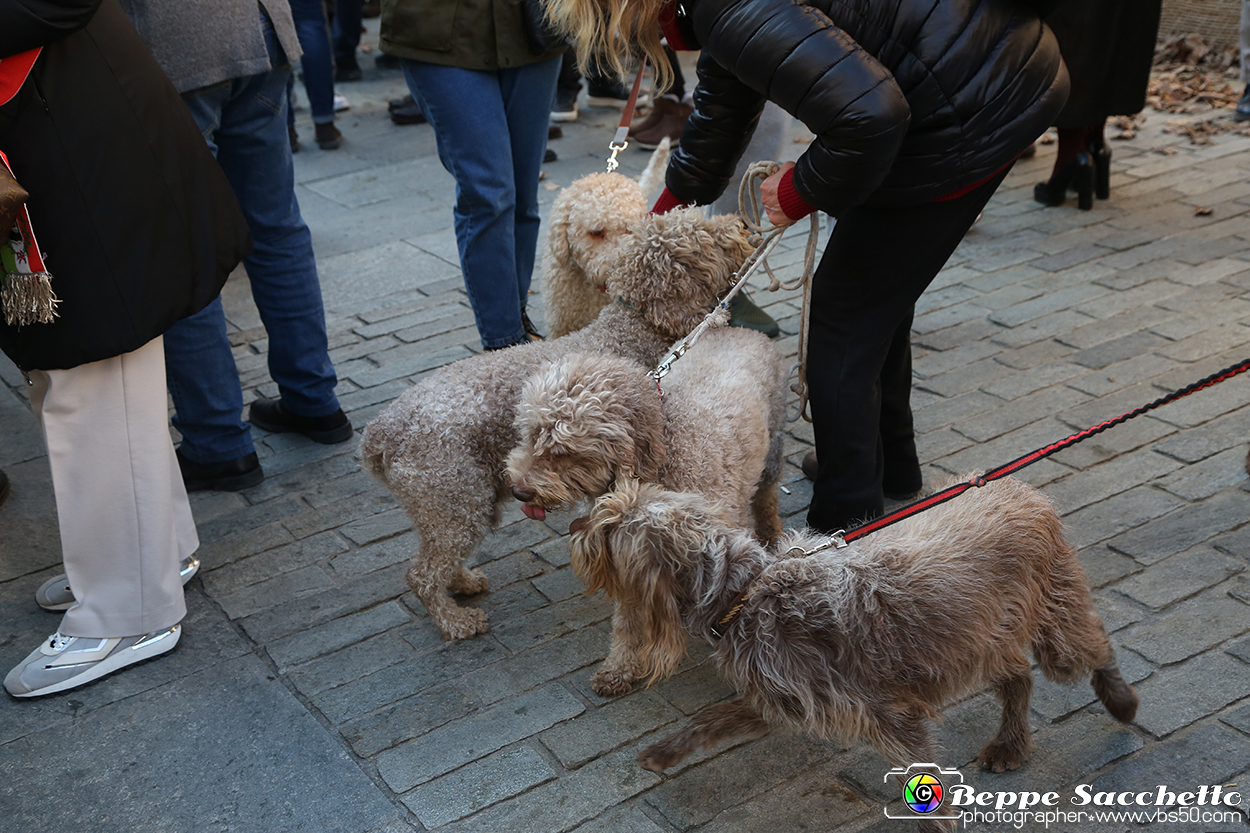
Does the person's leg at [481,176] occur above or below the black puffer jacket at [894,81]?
below

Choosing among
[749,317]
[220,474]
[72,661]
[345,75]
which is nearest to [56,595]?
[72,661]

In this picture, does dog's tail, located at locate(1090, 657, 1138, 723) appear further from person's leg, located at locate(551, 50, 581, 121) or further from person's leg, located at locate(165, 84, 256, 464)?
person's leg, located at locate(551, 50, 581, 121)

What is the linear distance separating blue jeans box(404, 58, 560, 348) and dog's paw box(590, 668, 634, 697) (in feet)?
6.36

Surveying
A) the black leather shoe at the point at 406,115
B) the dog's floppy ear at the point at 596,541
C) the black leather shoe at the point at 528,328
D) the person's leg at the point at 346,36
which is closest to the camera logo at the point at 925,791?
the dog's floppy ear at the point at 596,541

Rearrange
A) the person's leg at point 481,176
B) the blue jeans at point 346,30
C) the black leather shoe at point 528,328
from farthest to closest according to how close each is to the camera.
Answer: the blue jeans at point 346,30, the black leather shoe at point 528,328, the person's leg at point 481,176

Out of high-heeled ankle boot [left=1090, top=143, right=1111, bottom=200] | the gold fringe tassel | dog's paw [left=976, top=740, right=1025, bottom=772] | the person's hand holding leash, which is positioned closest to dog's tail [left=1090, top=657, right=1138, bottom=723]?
dog's paw [left=976, top=740, right=1025, bottom=772]

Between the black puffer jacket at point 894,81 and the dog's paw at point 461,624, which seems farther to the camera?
the dog's paw at point 461,624

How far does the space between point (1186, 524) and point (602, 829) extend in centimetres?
226

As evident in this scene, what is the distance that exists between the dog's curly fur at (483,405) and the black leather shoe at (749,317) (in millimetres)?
1607

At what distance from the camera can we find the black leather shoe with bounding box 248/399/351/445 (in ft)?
13.9

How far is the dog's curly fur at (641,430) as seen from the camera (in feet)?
8.09

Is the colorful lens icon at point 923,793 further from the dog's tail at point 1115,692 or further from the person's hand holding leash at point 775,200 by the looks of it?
the person's hand holding leash at point 775,200

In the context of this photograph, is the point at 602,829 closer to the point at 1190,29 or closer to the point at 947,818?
the point at 947,818

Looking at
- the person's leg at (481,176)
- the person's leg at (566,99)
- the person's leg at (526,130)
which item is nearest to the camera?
the person's leg at (481,176)
